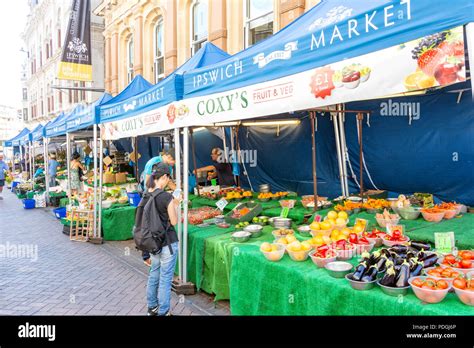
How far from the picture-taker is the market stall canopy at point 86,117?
8805 millimetres

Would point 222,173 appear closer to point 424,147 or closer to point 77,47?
point 424,147

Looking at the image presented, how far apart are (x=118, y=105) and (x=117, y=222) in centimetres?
299

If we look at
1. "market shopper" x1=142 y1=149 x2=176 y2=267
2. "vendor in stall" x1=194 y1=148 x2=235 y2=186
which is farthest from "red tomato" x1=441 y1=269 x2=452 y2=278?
"vendor in stall" x1=194 y1=148 x2=235 y2=186

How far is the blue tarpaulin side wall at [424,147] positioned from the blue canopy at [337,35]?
129 inches

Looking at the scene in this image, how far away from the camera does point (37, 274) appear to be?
261 inches

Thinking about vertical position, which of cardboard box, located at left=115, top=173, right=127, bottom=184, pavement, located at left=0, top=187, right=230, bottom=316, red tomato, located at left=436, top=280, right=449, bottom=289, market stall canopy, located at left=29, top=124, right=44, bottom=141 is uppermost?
market stall canopy, located at left=29, top=124, right=44, bottom=141

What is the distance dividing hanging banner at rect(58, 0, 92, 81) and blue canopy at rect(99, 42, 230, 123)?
1111cm

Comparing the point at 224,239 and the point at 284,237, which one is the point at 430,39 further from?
the point at 224,239

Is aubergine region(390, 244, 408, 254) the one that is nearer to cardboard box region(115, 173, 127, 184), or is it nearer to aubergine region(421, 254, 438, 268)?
aubergine region(421, 254, 438, 268)

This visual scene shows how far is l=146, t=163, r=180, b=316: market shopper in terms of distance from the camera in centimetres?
425

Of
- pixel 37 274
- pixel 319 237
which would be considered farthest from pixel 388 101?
pixel 37 274

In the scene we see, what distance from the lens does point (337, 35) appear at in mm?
3123

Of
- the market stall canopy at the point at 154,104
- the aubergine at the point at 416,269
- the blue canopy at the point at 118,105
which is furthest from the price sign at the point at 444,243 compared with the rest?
the blue canopy at the point at 118,105

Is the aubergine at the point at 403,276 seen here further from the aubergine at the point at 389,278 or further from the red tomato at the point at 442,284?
the red tomato at the point at 442,284
